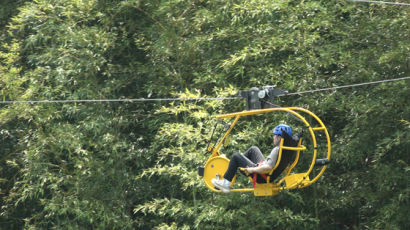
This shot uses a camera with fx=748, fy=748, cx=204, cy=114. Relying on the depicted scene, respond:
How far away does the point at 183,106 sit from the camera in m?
8.56

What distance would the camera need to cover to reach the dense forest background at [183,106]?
7836 mm

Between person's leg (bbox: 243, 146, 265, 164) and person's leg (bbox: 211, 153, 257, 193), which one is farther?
person's leg (bbox: 243, 146, 265, 164)

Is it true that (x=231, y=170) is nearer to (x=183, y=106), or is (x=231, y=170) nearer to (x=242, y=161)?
(x=242, y=161)

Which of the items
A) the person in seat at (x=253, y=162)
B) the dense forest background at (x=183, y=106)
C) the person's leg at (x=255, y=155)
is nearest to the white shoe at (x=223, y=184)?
the person in seat at (x=253, y=162)

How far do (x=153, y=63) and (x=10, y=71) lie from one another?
5.93ft

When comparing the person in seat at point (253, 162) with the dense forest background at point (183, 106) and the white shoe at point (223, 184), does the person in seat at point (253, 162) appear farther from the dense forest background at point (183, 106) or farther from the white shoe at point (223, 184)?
the dense forest background at point (183, 106)

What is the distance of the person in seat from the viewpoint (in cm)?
579

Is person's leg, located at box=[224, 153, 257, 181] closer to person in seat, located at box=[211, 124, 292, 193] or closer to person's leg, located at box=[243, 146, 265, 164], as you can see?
person in seat, located at box=[211, 124, 292, 193]

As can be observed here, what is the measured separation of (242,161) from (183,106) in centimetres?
256

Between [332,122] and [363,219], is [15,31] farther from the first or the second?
[363,219]

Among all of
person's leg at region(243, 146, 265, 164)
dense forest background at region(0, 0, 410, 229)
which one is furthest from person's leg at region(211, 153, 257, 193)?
dense forest background at region(0, 0, 410, 229)

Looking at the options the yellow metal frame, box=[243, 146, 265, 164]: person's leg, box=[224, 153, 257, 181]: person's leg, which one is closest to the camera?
the yellow metal frame

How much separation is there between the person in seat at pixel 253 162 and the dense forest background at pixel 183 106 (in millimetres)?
1801

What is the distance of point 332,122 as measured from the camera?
8414 millimetres
